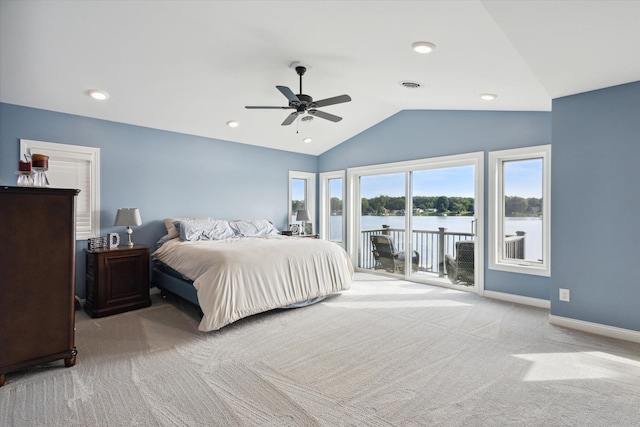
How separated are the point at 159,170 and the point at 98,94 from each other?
139 cm

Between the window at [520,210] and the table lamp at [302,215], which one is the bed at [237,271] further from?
the window at [520,210]

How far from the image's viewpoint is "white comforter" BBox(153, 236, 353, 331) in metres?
3.31

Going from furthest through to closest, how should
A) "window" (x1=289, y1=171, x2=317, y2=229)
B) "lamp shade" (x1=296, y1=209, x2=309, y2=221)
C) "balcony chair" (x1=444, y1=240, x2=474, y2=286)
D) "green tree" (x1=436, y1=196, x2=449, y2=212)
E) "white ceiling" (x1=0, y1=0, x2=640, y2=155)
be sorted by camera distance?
"window" (x1=289, y1=171, x2=317, y2=229) → "lamp shade" (x1=296, y1=209, x2=309, y2=221) → "green tree" (x1=436, y1=196, x2=449, y2=212) → "balcony chair" (x1=444, y1=240, x2=474, y2=286) → "white ceiling" (x1=0, y1=0, x2=640, y2=155)

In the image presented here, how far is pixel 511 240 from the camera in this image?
4.58 m

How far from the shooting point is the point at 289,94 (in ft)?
11.2

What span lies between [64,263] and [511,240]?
199 inches

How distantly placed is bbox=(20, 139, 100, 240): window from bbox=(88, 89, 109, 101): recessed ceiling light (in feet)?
2.55

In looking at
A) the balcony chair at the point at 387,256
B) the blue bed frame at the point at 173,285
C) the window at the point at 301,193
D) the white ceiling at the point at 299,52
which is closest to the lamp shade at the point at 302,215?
the window at the point at 301,193

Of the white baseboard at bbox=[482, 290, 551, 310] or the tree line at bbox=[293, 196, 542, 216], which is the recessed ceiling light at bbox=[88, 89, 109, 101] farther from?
the white baseboard at bbox=[482, 290, 551, 310]

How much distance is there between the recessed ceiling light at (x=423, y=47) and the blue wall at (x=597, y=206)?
175cm

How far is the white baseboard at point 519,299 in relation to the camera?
4.18m

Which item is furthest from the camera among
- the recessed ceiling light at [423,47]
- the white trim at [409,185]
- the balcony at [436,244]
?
the white trim at [409,185]

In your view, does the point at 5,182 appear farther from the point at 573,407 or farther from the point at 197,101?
the point at 573,407

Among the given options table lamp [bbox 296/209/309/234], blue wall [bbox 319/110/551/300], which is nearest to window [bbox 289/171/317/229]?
table lamp [bbox 296/209/309/234]
